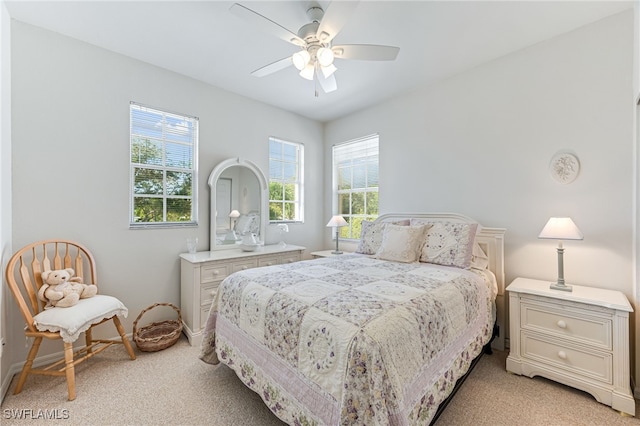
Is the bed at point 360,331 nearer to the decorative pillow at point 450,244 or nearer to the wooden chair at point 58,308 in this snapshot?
the decorative pillow at point 450,244

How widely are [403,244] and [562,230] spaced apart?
121cm

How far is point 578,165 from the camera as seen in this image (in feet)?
7.45

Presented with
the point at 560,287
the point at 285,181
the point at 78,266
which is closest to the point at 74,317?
the point at 78,266

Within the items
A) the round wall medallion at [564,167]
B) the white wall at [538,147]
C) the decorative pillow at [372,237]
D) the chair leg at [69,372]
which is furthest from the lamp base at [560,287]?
the chair leg at [69,372]

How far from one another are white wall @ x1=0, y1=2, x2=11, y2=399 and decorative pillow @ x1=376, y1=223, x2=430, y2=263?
9.93ft

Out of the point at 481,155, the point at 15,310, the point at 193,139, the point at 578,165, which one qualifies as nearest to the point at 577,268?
the point at 578,165

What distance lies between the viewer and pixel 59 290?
2021 mm

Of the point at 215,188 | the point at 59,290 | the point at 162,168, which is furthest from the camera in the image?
the point at 215,188

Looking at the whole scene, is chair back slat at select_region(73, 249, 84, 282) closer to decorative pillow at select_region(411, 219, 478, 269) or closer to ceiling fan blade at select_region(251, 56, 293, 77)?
ceiling fan blade at select_region(251, 56, 293, 77)

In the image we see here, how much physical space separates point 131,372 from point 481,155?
3.83 metres

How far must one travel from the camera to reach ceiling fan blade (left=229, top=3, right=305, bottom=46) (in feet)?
5.19

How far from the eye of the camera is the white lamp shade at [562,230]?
2.00m

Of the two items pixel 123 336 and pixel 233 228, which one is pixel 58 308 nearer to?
pixel 123 336

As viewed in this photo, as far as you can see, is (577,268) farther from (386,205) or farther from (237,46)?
(237,46)
